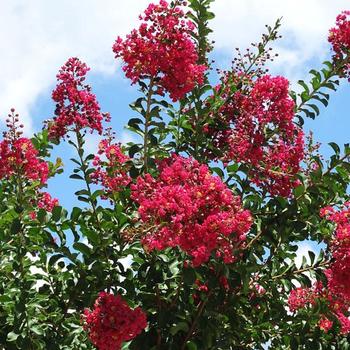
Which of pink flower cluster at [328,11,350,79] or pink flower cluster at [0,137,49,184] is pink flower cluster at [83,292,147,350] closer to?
pink flower cluster at [0,137,49,184]

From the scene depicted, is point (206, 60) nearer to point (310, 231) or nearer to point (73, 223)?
point (310, 231)

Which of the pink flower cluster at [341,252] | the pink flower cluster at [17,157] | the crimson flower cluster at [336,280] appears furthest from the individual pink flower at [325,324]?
the pink flower cluster at [17,157]

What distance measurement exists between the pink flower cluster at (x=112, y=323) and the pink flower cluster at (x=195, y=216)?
45cm

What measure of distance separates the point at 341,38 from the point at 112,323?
2.50 m

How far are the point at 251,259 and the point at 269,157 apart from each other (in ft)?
2.46

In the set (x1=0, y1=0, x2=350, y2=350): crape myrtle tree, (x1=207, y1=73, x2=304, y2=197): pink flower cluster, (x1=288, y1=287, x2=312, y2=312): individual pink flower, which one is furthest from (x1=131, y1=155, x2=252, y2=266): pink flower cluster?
(x1=288, y1=287, x2=312, y2=312): individual pink flower

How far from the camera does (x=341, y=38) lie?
480 cm

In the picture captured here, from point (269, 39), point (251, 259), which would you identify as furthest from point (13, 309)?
point (269, 39)

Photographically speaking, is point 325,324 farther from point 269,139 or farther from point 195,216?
point 195,216

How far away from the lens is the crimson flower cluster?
3922 millimetres

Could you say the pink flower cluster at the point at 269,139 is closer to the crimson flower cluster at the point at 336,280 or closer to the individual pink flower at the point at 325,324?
the crimson flower cluster at the point at 336,280

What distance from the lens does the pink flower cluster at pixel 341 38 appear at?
479 centimetres

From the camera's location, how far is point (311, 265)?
4473 millimetres

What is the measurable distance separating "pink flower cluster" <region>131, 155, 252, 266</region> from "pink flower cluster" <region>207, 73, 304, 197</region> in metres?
1.13
